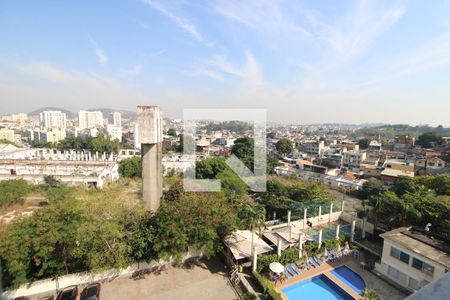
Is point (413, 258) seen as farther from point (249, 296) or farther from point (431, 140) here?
point (431, 140)

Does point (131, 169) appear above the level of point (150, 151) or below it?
below

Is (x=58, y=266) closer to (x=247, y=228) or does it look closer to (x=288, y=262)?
(x=247, y=228)

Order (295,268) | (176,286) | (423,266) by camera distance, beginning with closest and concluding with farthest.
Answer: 1. (423,266)
2. (176,286)
3. (295,268)

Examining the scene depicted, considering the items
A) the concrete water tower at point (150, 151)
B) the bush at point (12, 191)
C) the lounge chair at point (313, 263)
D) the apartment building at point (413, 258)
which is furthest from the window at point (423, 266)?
the bush at point (12, 191)

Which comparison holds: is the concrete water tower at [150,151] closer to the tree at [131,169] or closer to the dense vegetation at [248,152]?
the tree at [131,169]

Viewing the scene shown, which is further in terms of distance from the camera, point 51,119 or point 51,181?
point 51,119

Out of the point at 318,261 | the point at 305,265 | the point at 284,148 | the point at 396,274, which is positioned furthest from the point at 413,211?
the point at 284,148
